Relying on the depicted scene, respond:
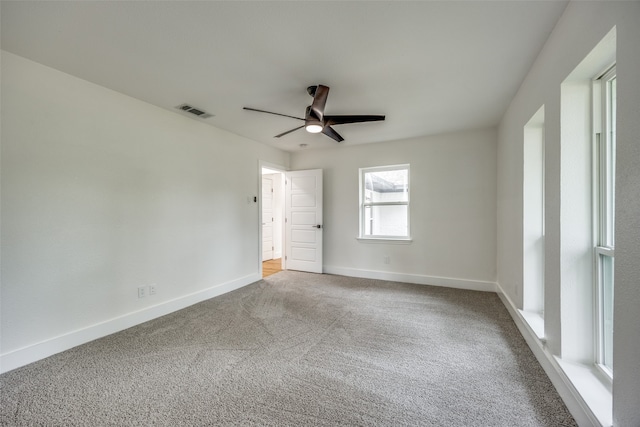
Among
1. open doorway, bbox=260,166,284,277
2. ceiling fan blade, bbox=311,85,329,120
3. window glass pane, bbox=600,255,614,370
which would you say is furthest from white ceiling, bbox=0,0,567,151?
open doorway, bbox=260,166,284,277

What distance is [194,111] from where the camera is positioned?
127 inches

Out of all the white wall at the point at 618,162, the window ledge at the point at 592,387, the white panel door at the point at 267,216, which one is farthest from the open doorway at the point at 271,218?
the window ledge at the point at 592,387

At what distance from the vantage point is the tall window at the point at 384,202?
4633 millimetres

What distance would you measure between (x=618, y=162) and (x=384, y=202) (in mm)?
3614

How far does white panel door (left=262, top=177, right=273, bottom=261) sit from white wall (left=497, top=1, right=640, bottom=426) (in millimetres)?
5348

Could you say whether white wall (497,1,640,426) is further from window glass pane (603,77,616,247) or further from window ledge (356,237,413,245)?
window ledge (356,237,413,245)

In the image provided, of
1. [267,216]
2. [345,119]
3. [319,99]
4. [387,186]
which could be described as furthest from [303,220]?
[319,99]

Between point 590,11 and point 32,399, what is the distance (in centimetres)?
406

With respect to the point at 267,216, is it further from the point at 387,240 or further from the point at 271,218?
the point at 387,240

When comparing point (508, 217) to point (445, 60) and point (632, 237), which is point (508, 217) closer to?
point (445, 60)

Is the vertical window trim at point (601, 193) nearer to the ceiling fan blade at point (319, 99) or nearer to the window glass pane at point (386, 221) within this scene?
the ceiling fan blade at point (319, 99)

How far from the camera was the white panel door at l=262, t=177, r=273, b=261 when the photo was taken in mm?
6816

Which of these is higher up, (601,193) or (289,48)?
(289,48)

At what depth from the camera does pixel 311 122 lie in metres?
2.59
